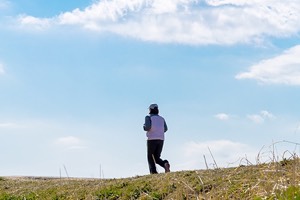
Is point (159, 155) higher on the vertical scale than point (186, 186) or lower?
higher

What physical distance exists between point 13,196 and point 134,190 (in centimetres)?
376

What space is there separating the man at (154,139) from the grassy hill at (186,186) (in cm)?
152

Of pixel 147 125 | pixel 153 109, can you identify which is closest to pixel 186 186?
pixel 147 125

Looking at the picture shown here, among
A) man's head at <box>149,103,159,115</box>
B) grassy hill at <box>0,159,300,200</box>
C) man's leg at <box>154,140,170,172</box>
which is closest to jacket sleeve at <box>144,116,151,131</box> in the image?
man's head at <box>149,103,159,115</box>

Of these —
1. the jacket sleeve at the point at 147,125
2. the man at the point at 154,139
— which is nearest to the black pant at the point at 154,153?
the man at the point at 154,139

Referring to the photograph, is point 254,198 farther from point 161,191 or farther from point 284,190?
point 161,191

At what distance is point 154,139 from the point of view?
1806 centimetres

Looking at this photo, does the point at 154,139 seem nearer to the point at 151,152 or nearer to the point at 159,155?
the point at 151,152

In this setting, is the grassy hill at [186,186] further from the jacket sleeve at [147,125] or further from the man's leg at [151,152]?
the jacket sleeve at [147,125]

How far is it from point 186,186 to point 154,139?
734cm

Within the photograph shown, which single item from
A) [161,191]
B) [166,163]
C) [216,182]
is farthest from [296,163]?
[166,163]

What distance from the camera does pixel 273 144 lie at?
10391 mm

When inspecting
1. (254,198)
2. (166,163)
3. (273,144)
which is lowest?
(254,198)

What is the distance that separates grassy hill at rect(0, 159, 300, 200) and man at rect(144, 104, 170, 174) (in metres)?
1.52
